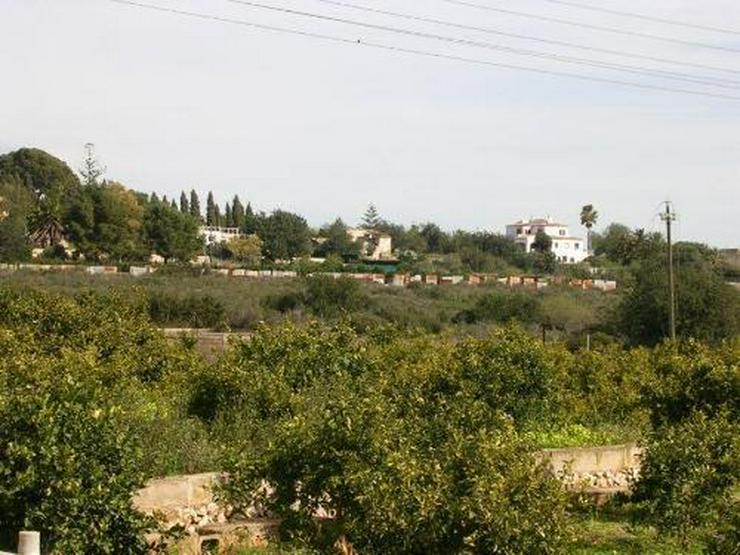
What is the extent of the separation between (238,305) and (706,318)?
63.7ft

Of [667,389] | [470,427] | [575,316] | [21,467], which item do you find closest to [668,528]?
[470,427]

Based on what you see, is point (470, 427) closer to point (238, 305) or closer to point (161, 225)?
point (238, 305)

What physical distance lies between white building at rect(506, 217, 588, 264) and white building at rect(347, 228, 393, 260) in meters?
23.6

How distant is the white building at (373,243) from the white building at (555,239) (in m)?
23.6

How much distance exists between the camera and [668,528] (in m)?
14.7

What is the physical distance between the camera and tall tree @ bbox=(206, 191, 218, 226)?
146 m

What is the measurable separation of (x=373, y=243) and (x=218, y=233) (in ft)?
57.7

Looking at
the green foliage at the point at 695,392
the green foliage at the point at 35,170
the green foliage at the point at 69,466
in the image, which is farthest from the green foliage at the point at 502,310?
the green foliage at the point at 35,170

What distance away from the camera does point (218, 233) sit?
434 ft

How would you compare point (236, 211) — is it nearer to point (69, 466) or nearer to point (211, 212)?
point (211, 212)

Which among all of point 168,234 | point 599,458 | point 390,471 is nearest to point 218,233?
point 168,234

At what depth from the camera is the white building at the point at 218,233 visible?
12070 centimetres

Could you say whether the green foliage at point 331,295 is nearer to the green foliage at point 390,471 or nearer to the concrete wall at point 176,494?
the green foliage at point 390,471

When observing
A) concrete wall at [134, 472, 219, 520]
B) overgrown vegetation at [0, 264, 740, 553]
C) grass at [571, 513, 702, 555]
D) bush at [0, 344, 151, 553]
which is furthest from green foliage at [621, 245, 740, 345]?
bush at [0, 344, 151, 553]
